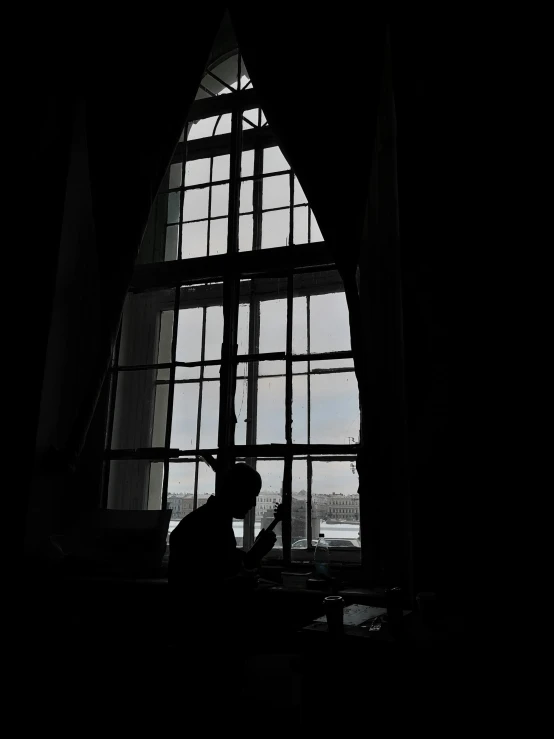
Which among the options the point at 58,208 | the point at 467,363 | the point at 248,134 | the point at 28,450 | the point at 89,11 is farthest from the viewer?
the point at 248,134

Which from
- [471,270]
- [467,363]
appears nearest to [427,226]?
[471,270]

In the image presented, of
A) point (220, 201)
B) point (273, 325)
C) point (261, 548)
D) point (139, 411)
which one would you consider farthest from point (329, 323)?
point (261, 548)

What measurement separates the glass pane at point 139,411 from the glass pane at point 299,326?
95 centimetres

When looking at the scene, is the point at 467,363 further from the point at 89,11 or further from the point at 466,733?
the point at 89,11

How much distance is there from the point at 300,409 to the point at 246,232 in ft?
4.32

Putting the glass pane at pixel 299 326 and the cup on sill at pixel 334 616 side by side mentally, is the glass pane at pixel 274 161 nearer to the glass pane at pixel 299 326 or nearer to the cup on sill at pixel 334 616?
the glass pane at pixel 299 326

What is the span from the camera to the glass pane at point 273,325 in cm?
342

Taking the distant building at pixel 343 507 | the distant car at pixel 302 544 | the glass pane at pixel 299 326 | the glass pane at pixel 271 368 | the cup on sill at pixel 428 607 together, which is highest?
the glass pane at pixel 299 326

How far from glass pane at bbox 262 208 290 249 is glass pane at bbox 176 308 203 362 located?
2.15 ft

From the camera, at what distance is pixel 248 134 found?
3.94m

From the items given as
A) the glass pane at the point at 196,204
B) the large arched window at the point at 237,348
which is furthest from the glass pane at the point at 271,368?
the glass pane at the point at 196,204

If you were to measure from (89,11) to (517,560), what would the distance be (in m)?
4.07

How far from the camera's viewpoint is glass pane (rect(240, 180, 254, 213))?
3.80m

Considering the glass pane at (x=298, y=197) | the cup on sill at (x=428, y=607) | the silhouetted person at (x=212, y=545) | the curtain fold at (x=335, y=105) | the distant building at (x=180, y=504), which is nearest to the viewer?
the silhouetted person at (x=212, y=545)
